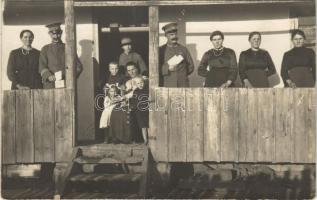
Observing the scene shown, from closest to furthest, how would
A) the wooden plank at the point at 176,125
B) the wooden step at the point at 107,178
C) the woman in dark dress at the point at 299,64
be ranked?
the wooden step at the point at 107,178
the wooden plank at the point at 176,125
the woman in dark dress at the point at 299,64

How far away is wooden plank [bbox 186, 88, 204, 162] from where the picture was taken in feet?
26.9

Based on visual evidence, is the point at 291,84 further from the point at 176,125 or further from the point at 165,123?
the point at 165,123

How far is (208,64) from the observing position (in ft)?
28.8

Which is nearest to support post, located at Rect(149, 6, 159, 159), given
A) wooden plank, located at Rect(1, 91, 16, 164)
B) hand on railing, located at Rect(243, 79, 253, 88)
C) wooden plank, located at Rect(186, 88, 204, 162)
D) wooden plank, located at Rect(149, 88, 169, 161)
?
wooden plank, located at Rect(149, 88, 169, 161)

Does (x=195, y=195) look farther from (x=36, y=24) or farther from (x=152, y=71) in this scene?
(x=36, y=24)

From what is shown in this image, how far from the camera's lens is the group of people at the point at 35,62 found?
8859 millimetres

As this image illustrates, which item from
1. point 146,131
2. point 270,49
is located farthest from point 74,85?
point 270,49

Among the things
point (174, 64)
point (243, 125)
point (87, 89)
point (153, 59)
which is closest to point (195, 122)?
point (243, 125)

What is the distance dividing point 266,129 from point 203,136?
3.38 feet

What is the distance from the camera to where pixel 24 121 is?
8352mm

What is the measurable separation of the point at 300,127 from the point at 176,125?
2.01m

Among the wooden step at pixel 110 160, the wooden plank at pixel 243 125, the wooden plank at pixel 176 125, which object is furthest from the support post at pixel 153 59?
the wooden plank at pixel 243 125

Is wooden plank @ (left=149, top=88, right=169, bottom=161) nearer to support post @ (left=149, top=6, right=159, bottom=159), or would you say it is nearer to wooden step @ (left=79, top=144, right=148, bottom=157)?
support post @ (left=149, top=6, right=159, bottom=159)

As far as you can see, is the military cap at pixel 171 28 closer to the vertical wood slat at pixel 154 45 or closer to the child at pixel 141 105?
the vertical wood slat at pixel 154 45
